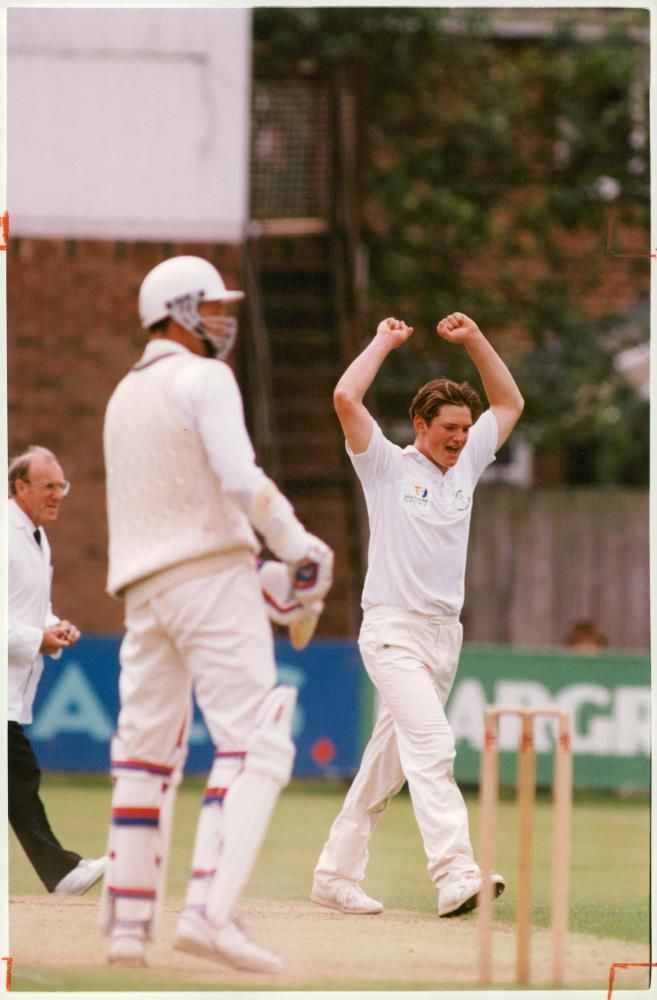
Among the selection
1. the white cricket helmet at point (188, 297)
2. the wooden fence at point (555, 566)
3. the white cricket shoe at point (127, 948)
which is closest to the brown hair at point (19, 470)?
the white cricket helmet at point (188, 297)

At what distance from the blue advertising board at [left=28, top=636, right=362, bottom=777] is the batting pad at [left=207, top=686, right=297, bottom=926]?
7.17 meters

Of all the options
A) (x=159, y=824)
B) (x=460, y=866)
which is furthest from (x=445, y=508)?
(x=159, y=824)

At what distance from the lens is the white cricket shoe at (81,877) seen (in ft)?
22.6

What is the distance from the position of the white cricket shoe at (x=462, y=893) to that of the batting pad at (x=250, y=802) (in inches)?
51.6

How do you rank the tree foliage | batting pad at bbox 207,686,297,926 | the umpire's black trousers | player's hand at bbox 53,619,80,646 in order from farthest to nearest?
the tree foliage → the umpire's black trousers → player's hand at bbox 53,619,80,646 → batting pad at bbox 207,686,297,926

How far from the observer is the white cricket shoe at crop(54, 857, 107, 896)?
22.6 feet

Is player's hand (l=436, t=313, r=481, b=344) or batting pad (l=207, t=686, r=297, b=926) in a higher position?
player's hand (l=436, t=313, r=481, b=344)

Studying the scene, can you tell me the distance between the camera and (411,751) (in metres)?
6.48

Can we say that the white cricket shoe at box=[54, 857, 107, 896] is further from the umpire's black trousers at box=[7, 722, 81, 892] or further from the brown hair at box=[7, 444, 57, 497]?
the brown hair at box=[7, 444, 57, 497]

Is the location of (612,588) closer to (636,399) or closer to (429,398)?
(636,399)

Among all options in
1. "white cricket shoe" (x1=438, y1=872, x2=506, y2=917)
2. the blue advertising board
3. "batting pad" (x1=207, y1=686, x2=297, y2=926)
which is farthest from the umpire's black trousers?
the blue advertising board

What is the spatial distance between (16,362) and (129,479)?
873 centimetres

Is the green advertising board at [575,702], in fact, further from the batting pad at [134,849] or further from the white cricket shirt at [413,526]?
the batting pad at [134,849]

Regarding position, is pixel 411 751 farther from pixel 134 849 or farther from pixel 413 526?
pixel 134 849
